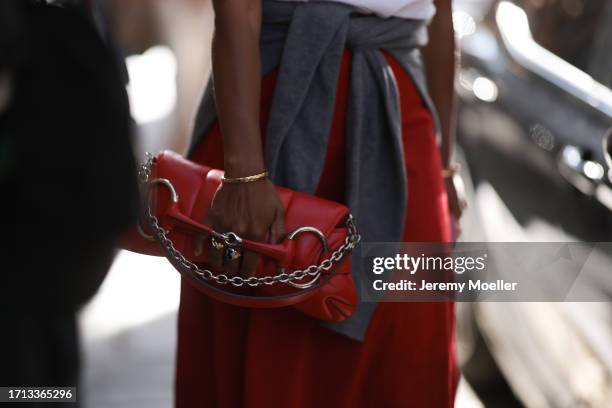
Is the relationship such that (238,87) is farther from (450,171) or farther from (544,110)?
(544,110)

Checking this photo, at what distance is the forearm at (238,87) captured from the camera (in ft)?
5.53

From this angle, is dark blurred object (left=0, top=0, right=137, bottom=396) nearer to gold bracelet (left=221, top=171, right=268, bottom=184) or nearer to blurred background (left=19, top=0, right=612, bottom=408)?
gold bracelet (left=221, top=171, right=268, bottom=184)

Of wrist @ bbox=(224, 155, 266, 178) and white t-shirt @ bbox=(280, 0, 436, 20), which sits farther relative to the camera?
white t-shirt @ bbox=(280, 0, 436, 20)

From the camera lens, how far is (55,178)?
49.1 inches

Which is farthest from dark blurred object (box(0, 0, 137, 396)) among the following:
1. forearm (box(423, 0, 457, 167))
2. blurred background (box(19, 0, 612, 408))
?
forearm (box(423, 0, 457, 167))

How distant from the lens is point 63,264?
1262 millimetres

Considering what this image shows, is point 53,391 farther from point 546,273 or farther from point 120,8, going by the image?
point 120,8

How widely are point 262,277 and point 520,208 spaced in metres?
1.48

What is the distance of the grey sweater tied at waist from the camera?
178 centimetres

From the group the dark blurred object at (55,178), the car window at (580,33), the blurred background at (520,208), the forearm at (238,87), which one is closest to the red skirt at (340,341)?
the forearm at (238,87)

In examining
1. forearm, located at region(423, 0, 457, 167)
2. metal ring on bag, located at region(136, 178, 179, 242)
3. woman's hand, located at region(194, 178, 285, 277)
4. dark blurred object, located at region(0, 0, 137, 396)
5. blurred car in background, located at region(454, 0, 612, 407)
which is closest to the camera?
dark blurred object, located at region(0, 0, 137, 396)

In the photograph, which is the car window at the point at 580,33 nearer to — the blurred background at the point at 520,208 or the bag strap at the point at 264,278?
the blurred background at the point at 520,208

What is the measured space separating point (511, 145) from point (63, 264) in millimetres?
Answer: 2082

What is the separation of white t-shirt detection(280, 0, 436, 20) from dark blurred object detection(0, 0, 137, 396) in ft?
1.90
